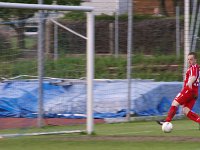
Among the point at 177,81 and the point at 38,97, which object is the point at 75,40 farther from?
the point at 177,81

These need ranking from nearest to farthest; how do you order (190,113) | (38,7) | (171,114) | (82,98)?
(38,7) < (82,98) < (171,114) < (190,113)

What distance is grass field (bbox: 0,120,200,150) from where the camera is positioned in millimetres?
12484

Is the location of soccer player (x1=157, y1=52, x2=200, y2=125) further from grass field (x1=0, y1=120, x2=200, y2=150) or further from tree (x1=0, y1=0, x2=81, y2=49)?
tree (x1=0, y1=0, x2=81, y2=49)

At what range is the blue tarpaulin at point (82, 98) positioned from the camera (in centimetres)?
1520

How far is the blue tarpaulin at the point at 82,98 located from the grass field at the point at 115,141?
0.90m

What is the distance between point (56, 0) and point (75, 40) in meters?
10.1

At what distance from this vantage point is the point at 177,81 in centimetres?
2061

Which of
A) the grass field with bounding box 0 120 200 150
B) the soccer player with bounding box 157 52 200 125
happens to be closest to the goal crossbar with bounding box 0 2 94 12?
the grass field with bounding box 0 120 200 150

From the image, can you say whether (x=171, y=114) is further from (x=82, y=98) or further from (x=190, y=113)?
(x=82, y=98)

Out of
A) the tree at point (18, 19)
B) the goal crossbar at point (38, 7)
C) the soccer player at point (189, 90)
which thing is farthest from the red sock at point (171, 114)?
the tree at point (18, 19)

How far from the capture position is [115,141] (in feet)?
43.7

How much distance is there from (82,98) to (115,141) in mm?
2287

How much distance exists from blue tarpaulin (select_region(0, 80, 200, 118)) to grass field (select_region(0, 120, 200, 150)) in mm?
902

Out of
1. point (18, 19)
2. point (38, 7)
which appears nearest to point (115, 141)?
point (38, 7)
